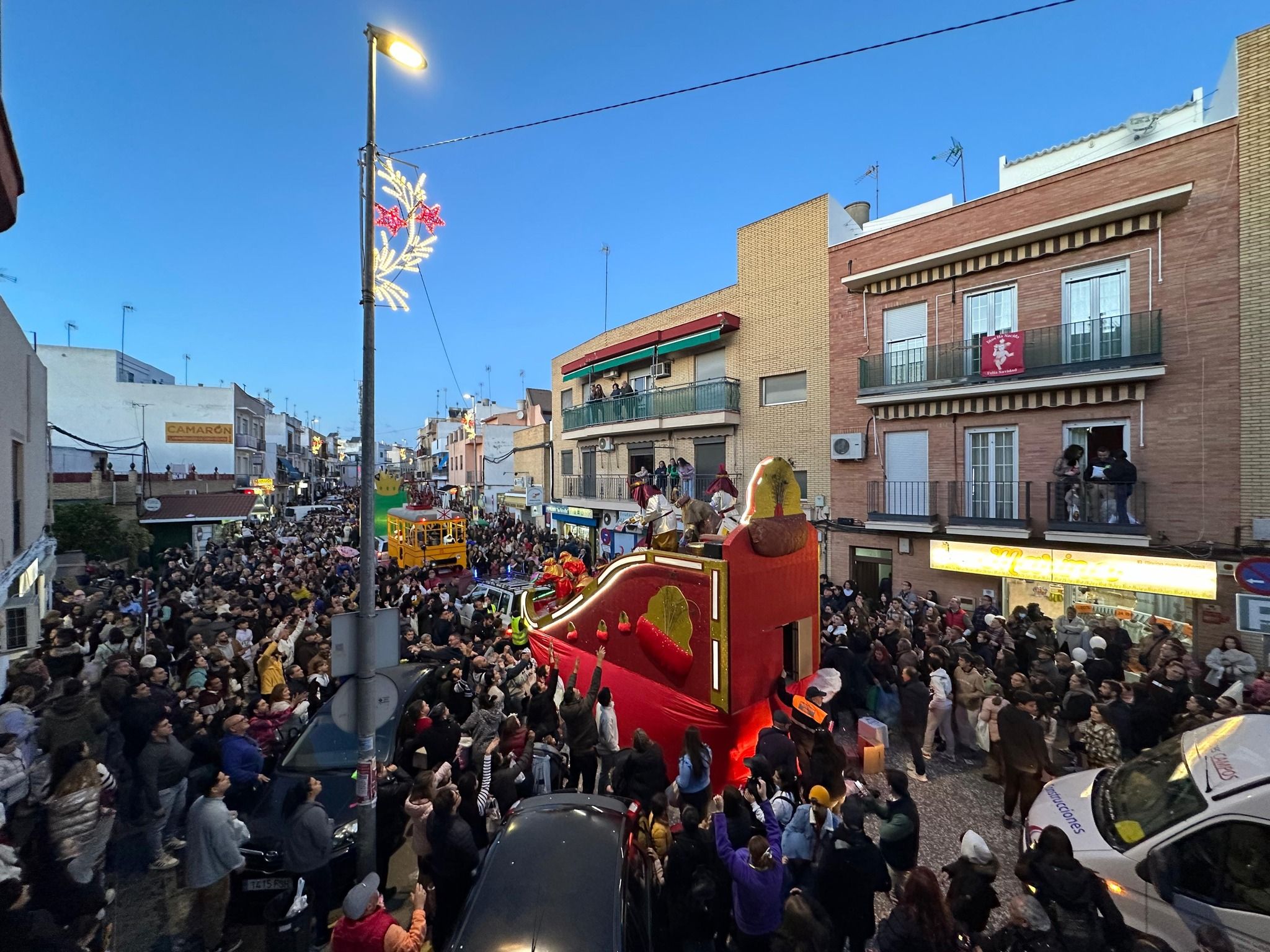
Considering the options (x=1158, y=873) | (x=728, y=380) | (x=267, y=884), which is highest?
(x=728, y=380)

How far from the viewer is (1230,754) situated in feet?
13.5

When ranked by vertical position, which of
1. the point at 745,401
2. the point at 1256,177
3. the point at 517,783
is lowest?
the point at 517,783

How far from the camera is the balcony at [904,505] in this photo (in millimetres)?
13758

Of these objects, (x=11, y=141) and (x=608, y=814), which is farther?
(x=11, y=141)

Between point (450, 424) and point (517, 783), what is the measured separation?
67665 mm

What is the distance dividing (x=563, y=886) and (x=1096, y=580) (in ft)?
41.3

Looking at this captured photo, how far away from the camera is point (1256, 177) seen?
997 cm

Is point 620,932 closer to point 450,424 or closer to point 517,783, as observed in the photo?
point 517,783

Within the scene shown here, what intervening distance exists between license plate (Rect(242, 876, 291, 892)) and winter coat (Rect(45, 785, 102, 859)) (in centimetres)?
117

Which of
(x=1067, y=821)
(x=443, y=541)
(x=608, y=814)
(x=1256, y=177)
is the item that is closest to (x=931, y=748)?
(x=1067, y=821)

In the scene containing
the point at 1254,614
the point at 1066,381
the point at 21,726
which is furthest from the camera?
the point at 1066,381

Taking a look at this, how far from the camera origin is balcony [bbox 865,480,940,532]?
13.8 metres

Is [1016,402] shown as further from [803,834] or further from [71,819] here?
[71,819]

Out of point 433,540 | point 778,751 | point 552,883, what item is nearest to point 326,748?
point 552,883
